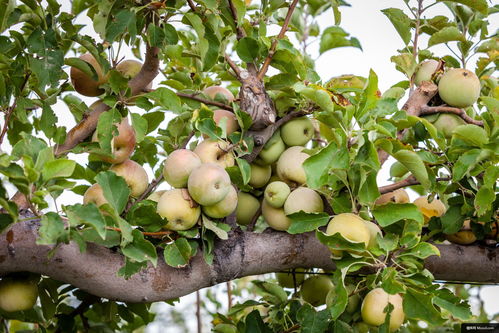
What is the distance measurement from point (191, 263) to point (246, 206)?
248 millimetres

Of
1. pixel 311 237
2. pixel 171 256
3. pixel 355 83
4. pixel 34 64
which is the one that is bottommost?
pixel 311 237

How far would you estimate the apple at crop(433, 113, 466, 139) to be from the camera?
4.92ft

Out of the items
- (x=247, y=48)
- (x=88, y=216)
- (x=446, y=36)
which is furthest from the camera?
(x=446, y=36)

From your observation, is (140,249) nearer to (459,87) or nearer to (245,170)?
(245,170)

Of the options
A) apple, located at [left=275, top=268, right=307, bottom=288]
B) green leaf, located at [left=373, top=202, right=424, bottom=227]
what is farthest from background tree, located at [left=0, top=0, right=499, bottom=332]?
apple, located at [left=275, top=268, right=307, bottom=288]

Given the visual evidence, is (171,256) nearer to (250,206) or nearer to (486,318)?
(250,206)

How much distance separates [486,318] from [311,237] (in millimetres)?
1041

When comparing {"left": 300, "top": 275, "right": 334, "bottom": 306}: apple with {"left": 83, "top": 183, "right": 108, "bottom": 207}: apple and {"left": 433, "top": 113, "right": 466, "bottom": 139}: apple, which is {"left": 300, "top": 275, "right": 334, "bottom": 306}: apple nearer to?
{"left": 433, "top": 113, "right": 466, "bottom": 139}: apple

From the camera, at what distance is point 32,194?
103 cm

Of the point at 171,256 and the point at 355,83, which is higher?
the point at 355,83

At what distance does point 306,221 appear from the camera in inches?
49.2

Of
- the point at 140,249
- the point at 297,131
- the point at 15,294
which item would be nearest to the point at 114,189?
the point at 140,249

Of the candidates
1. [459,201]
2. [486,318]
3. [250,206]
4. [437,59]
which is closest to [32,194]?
[250,206]

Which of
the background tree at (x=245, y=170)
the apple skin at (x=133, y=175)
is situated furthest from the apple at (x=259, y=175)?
the apple skin at (x=133, y=175)
